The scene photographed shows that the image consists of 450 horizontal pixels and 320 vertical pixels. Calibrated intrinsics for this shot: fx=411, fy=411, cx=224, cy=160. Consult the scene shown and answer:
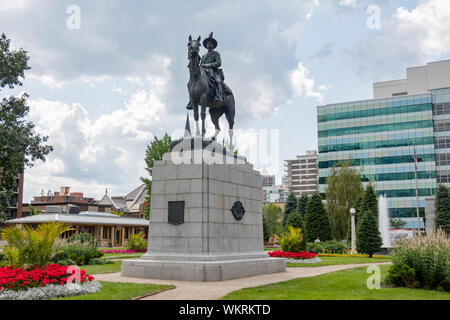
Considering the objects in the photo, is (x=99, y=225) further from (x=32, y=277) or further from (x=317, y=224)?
(x=32, y=277)

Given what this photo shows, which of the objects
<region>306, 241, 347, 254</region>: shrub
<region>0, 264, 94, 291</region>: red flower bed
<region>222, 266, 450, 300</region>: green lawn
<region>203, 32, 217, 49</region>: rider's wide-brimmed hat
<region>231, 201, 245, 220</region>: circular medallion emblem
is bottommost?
<region>306, 241, 347, 254</region>: shrub

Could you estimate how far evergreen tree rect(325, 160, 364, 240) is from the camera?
5659 cm

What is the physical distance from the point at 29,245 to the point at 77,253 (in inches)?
389

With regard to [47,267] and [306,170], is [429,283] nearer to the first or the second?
[47,267]

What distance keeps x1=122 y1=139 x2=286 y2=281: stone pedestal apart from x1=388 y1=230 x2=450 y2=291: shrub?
511 centimetres

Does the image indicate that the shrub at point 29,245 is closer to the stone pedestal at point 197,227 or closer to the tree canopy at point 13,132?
the stone pedestal at point 197,227

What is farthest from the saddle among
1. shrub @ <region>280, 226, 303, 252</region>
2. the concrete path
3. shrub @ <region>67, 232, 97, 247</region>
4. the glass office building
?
the glass office building

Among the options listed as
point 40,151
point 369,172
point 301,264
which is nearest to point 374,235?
point 301,264

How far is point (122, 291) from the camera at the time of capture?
10695mm

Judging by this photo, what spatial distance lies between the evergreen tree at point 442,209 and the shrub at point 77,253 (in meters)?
35.7

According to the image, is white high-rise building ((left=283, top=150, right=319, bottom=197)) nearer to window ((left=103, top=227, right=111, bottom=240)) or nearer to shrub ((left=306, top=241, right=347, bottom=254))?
window ((left=103, top=227, right=111, bottom=240))

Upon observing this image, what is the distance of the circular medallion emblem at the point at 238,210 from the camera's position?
15523 millimetres

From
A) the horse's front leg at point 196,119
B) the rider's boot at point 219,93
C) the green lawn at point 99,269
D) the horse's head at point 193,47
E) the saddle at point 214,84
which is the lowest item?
the green lawn at point 99,269

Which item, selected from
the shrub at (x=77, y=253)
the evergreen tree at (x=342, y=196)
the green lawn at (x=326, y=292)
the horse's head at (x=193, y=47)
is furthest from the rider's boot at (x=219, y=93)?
the evergreen tree at (x=342, y=196)
